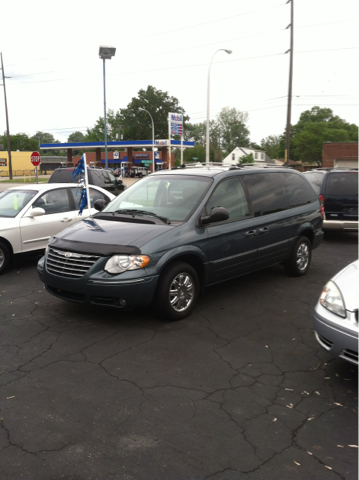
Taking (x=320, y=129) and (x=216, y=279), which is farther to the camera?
(x=320, y=129)

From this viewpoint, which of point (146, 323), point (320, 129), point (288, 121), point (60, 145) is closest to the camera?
point (146, 323)

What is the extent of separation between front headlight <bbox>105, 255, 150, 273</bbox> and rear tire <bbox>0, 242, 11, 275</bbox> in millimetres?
3401

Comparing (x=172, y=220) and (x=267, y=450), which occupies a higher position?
(x=172, y=220)

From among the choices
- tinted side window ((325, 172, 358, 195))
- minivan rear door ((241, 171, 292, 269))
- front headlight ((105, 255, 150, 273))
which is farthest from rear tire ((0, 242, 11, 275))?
tinted side window ((325, 172, 358, 195))

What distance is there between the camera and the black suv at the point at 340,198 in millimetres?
10656

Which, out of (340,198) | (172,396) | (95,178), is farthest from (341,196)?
(95,178)

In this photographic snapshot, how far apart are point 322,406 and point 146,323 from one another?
231cm

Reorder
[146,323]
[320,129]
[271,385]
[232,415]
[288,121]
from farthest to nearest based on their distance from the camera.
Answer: [320,129]
[288,121]
[146,323]
[271,385]
[232,415]

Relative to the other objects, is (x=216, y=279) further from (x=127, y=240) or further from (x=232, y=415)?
(x=232, y=415)

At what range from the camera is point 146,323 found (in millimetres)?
5184

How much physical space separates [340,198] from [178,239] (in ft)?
22.7

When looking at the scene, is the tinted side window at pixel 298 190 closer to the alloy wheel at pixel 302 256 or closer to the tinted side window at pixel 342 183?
the alloy wheel at pixel 302 256

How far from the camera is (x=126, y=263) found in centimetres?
484

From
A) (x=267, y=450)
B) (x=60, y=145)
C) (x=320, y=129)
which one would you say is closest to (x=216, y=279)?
(x=267, y=450)
